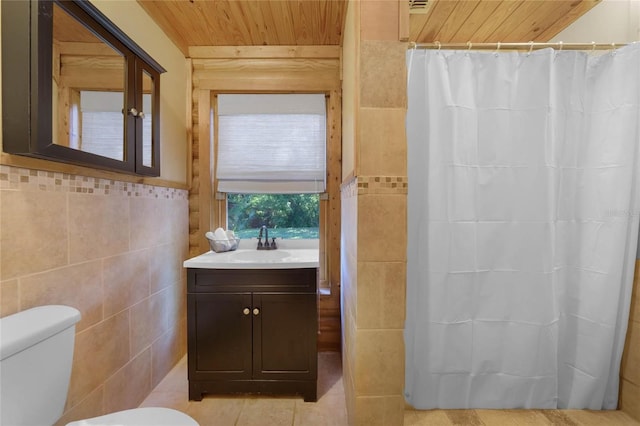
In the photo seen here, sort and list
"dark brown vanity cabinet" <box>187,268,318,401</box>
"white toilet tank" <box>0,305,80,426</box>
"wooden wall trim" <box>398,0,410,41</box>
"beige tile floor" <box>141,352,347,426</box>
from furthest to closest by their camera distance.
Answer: "dark brown vanity cabinet" <box>187,268,318,401</box>, "beige tile floor" <box>141,352,347,426</box>, "wooden wall trim" <box>398,0,410,41</box>, "white toilet tank" <box>0,305,80,426</box>

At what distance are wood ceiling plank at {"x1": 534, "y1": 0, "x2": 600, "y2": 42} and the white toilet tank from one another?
289 centimetres

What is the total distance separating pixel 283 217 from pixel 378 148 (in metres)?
1.28

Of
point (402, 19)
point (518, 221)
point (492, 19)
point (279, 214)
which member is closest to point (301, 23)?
point (402, 19)

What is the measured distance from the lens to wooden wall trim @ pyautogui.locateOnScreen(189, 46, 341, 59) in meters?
2.10

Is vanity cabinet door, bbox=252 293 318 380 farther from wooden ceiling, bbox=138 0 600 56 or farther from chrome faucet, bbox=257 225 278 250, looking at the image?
wooden ceiling, bbox=138 0 600 56

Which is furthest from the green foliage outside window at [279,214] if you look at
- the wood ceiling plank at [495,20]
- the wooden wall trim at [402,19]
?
the wood ceiling plank at [495,20]

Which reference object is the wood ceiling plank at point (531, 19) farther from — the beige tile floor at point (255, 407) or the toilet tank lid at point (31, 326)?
the toilet tank lid at point (31, 326)

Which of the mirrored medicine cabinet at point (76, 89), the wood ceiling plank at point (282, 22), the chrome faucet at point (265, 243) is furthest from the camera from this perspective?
the chrome faucet at point (265, 243)

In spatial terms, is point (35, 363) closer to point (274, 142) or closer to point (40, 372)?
point (40, 372)

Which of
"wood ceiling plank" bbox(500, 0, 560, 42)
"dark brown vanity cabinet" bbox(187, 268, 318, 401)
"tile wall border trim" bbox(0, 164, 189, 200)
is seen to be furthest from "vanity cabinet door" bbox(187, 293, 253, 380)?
"wood ceiling plank" bbox(500, 0, 560, 42)

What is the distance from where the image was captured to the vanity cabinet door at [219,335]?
5.18 feet

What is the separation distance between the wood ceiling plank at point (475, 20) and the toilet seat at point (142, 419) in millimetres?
2449

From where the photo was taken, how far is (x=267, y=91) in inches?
85.3

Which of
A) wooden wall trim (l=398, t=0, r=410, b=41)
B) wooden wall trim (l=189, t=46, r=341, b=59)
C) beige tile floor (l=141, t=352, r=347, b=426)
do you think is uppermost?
wooden wall trim (l=189, t=46, r=341, b=59)
